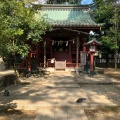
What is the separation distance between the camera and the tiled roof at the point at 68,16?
17.0 m

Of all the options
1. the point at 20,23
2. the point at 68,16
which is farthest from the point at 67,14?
the point at 20,23

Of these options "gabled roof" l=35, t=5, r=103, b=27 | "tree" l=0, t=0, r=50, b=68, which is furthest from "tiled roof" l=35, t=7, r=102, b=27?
"tree" l=0, t=0, r=50, b=68

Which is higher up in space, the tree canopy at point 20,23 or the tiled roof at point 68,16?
the tiled roof at point 68,16

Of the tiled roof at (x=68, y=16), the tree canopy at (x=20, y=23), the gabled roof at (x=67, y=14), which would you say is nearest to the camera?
the tree canopy at (x=20, y=23)

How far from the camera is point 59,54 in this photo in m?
18.7

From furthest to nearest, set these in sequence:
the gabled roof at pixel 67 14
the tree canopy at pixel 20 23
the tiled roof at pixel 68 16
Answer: the gabled roof at pixel 67 14, the tiled roof at pixel 68 16, the tree canopy at pixel 20 23

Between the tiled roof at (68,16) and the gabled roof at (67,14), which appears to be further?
the gabled roof at (67,14)

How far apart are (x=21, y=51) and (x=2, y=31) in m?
6.33

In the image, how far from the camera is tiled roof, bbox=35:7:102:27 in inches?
671

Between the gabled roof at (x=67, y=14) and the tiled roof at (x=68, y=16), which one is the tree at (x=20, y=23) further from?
the gabled roof at (x=67, y=14)

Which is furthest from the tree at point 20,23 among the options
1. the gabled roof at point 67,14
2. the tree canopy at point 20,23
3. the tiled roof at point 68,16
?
the gabled roof at point 67,14

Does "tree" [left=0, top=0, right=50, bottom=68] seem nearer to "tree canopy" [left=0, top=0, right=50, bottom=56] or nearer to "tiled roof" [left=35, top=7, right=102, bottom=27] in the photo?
"tree canopy" [left=0, top=0, right=50, bottom=56]

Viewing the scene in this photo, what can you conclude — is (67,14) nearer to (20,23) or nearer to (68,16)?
(68,16)

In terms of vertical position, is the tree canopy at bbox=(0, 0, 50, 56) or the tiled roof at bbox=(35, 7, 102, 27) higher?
the tiled roof at bbox=(35, 7, 102, 27)
